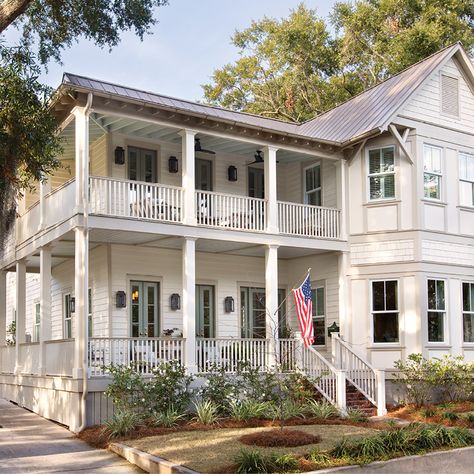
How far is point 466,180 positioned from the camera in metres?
20.3

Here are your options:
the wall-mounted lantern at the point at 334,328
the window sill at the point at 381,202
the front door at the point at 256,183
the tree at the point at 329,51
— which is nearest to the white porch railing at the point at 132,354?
the wall-mounted lantern at the point at 334,328

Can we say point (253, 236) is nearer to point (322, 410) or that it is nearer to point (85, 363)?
point (322, 410)

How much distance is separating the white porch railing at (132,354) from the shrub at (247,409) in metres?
1.81

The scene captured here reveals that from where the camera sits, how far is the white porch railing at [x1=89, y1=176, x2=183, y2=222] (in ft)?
52.5

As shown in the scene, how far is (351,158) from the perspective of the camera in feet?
65.5

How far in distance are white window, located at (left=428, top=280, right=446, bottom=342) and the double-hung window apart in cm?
90

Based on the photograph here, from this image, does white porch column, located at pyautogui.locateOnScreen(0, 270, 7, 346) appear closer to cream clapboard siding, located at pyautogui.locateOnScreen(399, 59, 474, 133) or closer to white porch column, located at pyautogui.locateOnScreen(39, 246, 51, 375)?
white porch column, located at pyautogui.locateOnScreen(39, 246, 51, 375)

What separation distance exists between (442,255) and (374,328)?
8.88ft

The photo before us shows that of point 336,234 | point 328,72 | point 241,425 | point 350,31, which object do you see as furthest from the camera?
point 328,72

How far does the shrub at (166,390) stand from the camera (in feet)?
48.8

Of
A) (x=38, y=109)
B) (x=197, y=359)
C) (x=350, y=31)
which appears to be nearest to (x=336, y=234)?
(x=197, y=359)

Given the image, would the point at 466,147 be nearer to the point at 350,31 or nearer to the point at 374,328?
the point at 374,328

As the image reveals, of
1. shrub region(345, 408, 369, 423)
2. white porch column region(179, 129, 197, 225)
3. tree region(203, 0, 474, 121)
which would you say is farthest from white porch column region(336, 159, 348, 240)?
tree region(203, 0, 474, 121)

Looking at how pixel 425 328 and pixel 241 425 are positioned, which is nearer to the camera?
pixel 241 425
